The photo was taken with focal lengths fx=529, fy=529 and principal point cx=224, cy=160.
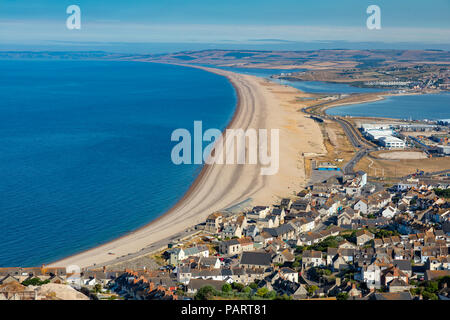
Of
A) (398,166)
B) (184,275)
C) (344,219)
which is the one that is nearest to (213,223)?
(344,219)

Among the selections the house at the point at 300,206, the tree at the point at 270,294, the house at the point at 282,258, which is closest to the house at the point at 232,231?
the house at the point at 282,258

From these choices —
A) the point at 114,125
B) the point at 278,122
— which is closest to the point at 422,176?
the point at 278,122

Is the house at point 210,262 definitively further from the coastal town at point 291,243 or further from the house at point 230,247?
the house at point 230,247

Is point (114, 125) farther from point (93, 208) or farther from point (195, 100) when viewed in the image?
point (93, 208)

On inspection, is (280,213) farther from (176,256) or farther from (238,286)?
(238,286)

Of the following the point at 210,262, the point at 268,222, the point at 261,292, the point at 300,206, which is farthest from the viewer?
the point at 300,206
